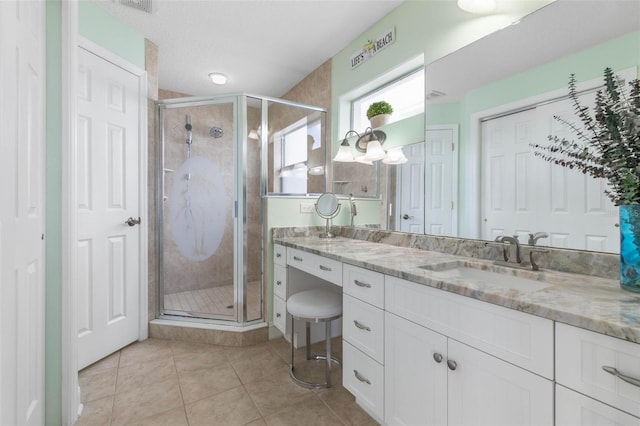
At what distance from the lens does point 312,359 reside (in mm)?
2088

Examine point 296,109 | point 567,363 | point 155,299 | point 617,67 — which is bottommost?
point 155,299

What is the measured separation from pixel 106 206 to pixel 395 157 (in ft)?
6.94

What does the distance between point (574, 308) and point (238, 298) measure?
2131 mm

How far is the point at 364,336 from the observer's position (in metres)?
1.38

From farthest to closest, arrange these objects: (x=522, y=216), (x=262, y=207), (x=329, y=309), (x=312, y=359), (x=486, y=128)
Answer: (x=262, y=207), (x=312, y=359), (x=329, y=309), (x=486, y=128), (x=522, y=216)

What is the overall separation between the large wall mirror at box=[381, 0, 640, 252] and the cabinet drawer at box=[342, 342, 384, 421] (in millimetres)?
843

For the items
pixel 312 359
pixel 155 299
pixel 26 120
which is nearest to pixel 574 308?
pixel 312 359

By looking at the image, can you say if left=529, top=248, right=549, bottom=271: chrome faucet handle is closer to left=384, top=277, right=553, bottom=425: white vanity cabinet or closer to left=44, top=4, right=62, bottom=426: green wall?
left=384, top=277, right=553, bottom=425: white vanity cabinet

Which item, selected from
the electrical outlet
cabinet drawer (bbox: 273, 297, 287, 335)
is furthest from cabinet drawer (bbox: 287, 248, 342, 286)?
the electrical outlet

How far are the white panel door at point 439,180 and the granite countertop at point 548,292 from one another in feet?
0.90

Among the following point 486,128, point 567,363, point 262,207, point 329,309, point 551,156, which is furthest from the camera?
point 262,207

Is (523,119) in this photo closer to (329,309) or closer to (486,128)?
(486,128)

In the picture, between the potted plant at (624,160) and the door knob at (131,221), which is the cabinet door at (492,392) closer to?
the potted plant at (624,160)

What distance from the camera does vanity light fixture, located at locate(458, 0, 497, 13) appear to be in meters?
1.50
